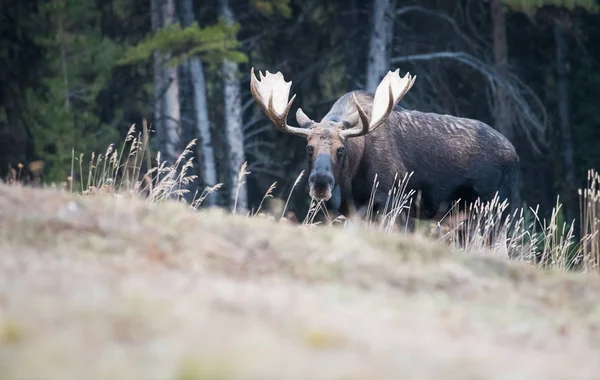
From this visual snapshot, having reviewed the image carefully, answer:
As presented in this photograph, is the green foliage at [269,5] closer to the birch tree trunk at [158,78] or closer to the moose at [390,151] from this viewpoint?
the birch tree trunk at [158,78]

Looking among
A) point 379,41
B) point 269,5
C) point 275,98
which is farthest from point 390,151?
point 269,5

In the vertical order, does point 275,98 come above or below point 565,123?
above

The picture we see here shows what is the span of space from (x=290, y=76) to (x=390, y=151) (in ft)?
38.2

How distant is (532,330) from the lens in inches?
225

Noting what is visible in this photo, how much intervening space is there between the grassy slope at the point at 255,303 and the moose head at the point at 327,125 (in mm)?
3797

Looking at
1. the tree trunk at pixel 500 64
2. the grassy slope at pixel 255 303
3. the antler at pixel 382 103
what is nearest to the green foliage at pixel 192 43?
the antler at pixel 382 103

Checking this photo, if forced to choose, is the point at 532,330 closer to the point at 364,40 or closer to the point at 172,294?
the point at 172,294

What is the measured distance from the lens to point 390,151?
12461mm

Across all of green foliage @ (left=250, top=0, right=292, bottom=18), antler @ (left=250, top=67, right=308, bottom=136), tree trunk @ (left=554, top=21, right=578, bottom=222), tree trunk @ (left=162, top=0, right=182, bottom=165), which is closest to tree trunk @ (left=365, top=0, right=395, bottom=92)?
green foliage @ (left=250, top=0, right=292, bottom=18)

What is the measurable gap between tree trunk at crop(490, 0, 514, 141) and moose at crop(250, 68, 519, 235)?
8.86 m

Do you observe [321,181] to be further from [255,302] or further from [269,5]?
[269,5]

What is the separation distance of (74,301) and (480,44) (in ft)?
68.1

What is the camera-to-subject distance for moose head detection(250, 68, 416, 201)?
11.3 m

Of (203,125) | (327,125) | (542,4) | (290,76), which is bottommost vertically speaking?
(203,125)
